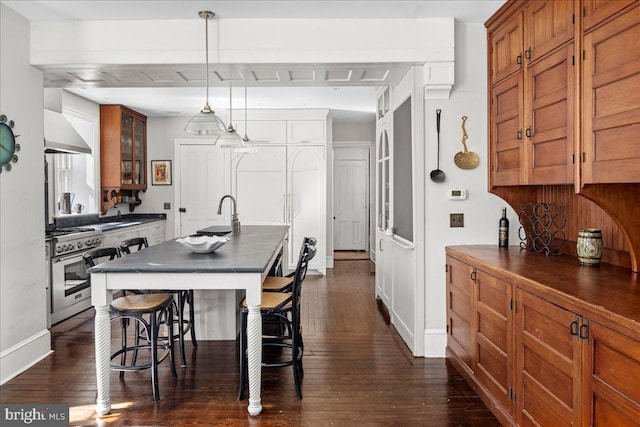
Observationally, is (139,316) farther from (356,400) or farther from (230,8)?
(230,8)

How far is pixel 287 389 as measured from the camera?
2.91 m

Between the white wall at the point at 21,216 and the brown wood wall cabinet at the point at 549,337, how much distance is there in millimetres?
3171

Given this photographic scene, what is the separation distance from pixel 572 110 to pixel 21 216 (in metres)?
3.66

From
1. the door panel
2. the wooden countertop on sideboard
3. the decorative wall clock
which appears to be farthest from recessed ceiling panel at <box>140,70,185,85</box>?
the door panel

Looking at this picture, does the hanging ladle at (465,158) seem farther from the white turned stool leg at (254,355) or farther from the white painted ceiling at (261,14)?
the white turned stool leg at (254,355)

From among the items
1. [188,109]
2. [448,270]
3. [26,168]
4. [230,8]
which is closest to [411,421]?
[448,270]

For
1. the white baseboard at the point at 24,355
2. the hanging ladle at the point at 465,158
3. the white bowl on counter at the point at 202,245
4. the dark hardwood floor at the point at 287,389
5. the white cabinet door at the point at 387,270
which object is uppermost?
the hanging ladle at the point at 465,158

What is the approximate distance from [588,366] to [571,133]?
1125mm

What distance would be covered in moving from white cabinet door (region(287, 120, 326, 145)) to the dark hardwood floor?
12.5 ft

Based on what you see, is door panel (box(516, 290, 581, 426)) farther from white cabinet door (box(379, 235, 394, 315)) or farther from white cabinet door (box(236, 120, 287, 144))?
white cabinet door (box(236, 120, 287, 144))

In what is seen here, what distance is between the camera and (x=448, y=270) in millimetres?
3375

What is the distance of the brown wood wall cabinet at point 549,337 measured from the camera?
1.51m

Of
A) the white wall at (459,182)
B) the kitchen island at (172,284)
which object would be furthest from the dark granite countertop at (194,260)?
the white wall at (459,182)

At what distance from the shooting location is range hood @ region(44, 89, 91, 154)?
439 centimetres
